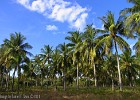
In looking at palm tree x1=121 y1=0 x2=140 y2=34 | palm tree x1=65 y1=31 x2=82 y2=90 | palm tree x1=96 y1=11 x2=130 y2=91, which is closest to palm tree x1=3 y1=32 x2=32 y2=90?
palm tree x1=65 y1=31 x2=82 y2=90

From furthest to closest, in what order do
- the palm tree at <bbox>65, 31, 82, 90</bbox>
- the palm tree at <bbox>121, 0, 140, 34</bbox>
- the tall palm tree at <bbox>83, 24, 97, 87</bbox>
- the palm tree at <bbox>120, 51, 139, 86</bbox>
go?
1. the palm tree at <bbox>120, 51, 139, 86</bbox>
2. the palm tree at <bbox>65, 31, 82, 90</bbox>
3. the tall palm tree at <bbox>83, 24, 97, 87</bbox>
4. the palm tree at <bbox>121, 0, 140, 34</bbox>

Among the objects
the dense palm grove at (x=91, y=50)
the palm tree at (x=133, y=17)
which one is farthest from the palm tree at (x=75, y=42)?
the palm tree at (x=133, y=17)

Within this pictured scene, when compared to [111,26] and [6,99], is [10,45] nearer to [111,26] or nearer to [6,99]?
[111,26]

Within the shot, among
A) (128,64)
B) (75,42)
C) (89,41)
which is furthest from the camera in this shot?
(128,64)

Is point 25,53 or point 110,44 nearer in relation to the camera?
point 110,44

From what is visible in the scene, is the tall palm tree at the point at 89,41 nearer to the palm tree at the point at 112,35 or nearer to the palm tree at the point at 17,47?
the palm tree at the point at 112,35

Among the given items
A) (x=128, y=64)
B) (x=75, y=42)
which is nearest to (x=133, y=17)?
(x=75, y=42)

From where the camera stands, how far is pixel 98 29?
3919cm

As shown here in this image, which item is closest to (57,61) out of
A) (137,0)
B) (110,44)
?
(110,44)

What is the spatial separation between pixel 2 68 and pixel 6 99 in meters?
37.9

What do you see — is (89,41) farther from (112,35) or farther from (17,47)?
(17,47)

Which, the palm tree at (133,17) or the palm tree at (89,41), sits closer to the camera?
the palm tree at (133,17)

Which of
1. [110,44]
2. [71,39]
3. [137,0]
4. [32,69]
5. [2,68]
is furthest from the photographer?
[32,69]

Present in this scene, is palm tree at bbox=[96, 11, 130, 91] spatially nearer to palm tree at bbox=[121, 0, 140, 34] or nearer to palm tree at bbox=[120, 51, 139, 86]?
palm tree at bbox=[121, 0, 140, 34]
